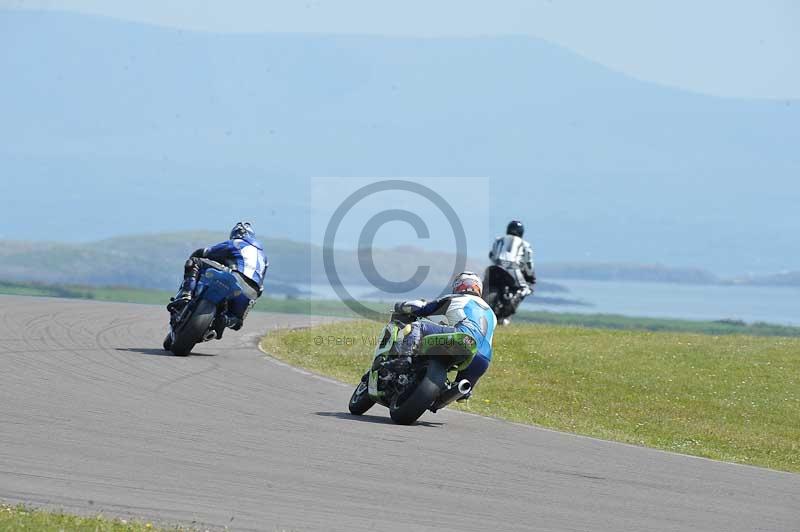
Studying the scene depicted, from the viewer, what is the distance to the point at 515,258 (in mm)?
32438

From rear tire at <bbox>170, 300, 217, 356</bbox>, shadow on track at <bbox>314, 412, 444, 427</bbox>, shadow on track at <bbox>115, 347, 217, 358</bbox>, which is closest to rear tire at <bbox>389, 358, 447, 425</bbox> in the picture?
shadow on track at <bbox>314, 412, 444, 427</bbox>

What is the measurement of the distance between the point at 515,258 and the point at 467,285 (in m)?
16.4

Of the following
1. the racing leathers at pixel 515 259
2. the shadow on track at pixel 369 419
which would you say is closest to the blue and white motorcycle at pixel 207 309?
the shadow on track at pixel 369 419

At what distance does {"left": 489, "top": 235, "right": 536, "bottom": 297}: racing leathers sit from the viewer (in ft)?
106

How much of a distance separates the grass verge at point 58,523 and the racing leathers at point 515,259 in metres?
23.0

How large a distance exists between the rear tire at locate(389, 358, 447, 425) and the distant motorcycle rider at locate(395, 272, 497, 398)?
0.32 metres

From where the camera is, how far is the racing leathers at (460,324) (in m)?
15.5

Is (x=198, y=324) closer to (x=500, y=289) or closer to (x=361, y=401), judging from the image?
(x=361, y=401)

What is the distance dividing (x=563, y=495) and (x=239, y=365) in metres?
10.5

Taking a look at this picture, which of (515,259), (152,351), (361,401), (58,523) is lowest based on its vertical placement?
(152,351)

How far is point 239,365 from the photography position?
21719 millimetres

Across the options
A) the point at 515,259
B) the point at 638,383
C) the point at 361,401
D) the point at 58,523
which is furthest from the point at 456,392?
the point at 515,259

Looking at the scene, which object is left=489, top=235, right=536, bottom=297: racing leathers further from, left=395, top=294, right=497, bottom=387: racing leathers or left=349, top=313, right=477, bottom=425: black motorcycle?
left=349, top=313, right=477, bottom=425: black motorcycle

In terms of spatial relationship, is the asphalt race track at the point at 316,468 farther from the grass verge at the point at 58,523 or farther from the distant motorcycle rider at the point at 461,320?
the distant motorcycle rider at the point at 461,320
